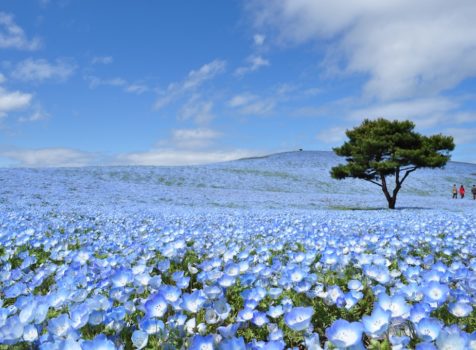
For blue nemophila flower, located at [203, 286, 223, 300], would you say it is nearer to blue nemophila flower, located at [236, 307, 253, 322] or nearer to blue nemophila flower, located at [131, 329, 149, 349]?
blue nemophila flower, located at [236, 307, 253, 322]

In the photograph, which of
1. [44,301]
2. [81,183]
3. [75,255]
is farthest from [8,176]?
[44,301]

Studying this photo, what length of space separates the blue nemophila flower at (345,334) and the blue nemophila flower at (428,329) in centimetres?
36

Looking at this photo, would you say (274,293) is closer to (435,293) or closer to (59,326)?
(435,293)

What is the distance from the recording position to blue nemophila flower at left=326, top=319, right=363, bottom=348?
1611 mm

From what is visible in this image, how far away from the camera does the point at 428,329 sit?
1825 millimetres

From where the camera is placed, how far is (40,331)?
2.13 m

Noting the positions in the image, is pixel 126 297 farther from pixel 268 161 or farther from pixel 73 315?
pixel 268 161

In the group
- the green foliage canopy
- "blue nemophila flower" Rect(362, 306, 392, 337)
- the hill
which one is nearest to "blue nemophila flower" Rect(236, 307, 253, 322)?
"blue nemophila flower" Rect(362, 306, 392, 337)

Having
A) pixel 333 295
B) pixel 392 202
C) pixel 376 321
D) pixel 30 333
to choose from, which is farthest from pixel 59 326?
pixel 392 202

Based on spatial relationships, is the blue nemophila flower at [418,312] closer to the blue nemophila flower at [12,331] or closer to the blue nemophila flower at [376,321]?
the blue nemophila flower at [376,321]

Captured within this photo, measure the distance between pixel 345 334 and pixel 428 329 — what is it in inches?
18.1

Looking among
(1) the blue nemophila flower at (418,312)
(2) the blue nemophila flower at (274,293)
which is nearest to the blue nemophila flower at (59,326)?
(2) the blue nemophila flower at (274,293)

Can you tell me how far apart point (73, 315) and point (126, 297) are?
577mm

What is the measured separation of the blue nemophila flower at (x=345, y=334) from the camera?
5.29 ft
